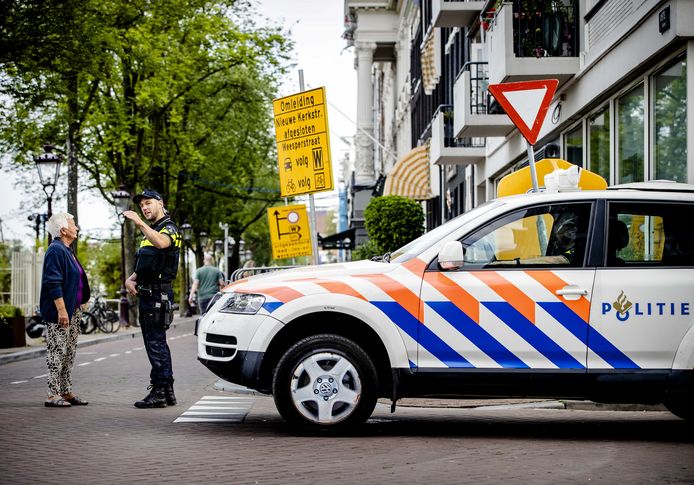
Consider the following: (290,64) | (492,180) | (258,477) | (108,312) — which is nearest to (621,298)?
(258,477)

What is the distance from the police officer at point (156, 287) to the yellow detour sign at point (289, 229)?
8067 millimetres

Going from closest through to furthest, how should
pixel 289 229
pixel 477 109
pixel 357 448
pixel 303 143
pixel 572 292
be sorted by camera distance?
pixel 357 448 → pixel 572 292 → pixel 303 143 → pixel 289 229 → pixel 477 109

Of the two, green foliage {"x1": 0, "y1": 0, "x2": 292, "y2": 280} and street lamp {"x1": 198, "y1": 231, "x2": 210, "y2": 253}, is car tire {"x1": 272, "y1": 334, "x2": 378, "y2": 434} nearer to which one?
green foliage {"x1": 0, "y1": 0, "x2": 292, "y2": 280}

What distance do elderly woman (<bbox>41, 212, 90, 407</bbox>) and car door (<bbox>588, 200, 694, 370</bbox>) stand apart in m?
5.34

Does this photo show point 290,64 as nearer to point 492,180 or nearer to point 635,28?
point 492,180

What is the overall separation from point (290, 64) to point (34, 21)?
22442 millimetres

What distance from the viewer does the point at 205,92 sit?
141 ft

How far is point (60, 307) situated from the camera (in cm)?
1094

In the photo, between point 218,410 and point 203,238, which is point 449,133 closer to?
point 218,410

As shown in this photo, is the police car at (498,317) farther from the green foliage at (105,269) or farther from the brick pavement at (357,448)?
the green foliage at (105,269)

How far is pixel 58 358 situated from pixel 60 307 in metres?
0.51

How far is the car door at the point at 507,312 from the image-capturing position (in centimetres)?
812

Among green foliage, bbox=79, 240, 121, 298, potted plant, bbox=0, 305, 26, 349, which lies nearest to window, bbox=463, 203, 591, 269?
potted plant, bbox=0, 305, 26, 349

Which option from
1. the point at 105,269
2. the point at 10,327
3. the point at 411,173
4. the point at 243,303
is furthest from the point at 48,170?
the point at 105,269
